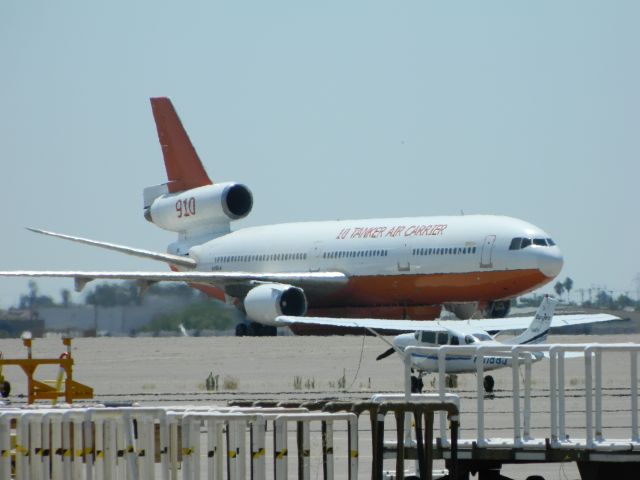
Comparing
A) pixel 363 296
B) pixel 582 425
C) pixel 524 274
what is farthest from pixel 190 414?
pixel 363 296

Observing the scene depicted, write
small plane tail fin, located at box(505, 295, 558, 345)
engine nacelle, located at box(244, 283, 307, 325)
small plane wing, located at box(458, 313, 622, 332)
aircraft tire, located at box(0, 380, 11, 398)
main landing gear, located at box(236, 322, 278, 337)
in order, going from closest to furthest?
1. aircraft tire, located at box(0, 380, 11, 398)
2. small plane tail fin, located at box(505, 295, 558, 345)
3. small plane wing, located at box(458, 313, 622, 332)
4. engine nacelle, located at box(244, 283, 307, 325)
5. main landing gear, located at box(236, 322, 278, 337)

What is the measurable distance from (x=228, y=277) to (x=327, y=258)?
352 cm

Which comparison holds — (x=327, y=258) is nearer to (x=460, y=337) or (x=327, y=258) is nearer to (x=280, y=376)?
(x=280, y=376)

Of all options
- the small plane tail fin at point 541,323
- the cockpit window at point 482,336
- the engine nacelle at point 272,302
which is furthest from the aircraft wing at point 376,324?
the engine nacelle at point 272,302

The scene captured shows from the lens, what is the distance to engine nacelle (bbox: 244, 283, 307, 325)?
50656 mm

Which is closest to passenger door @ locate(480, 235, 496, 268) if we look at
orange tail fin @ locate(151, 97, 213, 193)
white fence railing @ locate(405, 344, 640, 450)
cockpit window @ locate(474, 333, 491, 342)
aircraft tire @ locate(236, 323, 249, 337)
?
aircraft tire @ locate(236, 323, 249, 337)

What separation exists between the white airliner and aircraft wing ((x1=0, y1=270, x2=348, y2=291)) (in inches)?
1.4

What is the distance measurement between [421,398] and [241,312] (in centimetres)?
4385

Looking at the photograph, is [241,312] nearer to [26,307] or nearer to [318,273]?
[318,273]

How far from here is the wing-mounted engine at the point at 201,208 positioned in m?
58.8

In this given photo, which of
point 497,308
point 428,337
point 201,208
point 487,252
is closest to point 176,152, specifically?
point 201,208

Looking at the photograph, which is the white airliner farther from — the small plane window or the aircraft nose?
the small plane window

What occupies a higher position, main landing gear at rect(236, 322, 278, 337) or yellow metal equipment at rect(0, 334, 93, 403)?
yellow metal equipment at rect(0, 334, 93, 403)

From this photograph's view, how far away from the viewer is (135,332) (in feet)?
188
